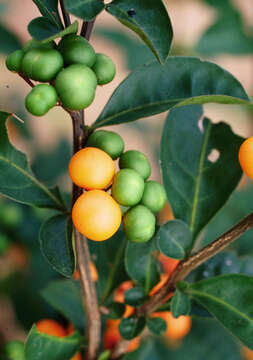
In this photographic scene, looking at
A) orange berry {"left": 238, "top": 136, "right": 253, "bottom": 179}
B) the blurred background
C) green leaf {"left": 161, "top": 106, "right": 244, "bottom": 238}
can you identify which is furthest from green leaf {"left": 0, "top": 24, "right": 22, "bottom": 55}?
orange berry {"left": 238, "top": 136, "right": 253, "bottom": 179}

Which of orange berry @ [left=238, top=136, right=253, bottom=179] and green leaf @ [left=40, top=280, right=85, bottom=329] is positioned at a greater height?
orange berry @ [left=238, top=136, right=253, bottom=179]

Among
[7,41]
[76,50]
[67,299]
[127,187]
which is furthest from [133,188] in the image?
[7,41]

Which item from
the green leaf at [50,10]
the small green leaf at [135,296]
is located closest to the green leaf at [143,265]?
the small green leaf at [135,296]

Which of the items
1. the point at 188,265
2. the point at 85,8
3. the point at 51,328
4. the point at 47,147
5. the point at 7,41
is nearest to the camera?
the point at 85,8

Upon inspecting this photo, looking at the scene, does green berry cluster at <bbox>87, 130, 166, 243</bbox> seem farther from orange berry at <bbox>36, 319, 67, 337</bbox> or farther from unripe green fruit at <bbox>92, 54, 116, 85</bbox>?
orange berry at <bbox>36, 319, 67, 337</bbox>

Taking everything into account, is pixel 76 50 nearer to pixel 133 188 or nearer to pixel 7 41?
pixel 133 188
